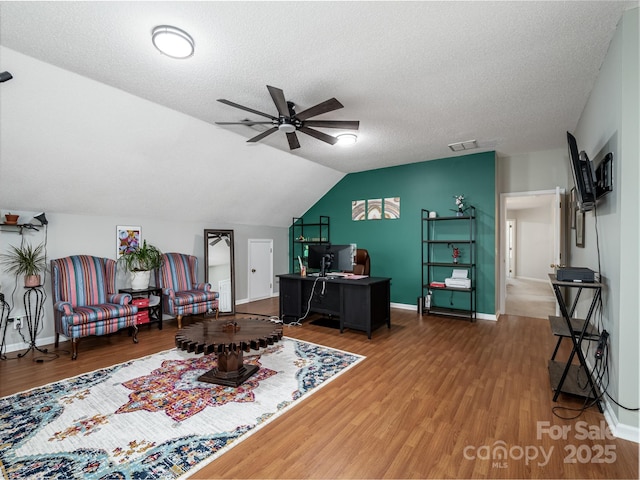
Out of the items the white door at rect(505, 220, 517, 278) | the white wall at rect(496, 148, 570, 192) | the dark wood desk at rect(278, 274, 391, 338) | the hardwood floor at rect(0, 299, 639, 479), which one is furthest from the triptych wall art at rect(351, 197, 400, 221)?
the white door at rect(505, 220, 517, 278)

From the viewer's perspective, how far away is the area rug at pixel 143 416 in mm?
1866

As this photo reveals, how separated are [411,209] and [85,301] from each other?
545 cm

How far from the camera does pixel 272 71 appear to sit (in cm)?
277

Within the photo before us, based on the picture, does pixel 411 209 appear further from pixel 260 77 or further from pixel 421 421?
pixel 421 421

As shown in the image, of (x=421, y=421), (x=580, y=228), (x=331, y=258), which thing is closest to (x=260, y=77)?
(x=331, y=258)

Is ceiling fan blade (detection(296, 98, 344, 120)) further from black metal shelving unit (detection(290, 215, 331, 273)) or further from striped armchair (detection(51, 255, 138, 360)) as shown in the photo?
black metal shelving unit (detection(290, 215, 331, 273))

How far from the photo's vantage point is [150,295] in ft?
16.2

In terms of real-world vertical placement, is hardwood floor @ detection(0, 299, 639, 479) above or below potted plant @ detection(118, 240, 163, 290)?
below

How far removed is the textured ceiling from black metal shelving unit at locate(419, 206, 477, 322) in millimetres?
2095

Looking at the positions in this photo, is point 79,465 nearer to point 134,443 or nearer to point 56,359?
point 134,443

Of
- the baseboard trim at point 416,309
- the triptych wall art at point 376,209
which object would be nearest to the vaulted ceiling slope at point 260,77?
the triptych wall art at point 376,209

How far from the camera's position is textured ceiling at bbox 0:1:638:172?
6.79ft

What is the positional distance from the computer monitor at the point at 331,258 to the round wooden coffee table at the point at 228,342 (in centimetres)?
167

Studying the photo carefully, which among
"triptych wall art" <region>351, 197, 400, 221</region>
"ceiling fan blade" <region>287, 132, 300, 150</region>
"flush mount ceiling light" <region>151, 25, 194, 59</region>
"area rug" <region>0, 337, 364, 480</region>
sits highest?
"flush mount ceiling light" <region>151, 25, 194, 59</region>
